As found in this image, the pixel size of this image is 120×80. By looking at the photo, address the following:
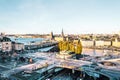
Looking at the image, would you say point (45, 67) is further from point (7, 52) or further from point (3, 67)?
point (7, 52)

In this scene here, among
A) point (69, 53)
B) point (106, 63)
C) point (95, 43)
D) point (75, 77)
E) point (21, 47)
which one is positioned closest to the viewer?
point (75, 77)

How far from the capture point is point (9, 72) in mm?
40875

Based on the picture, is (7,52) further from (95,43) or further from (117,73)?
(95,43)

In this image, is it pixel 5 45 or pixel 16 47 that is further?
pixel 16 47

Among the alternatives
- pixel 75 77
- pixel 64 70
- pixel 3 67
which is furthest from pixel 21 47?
pixel 75 77

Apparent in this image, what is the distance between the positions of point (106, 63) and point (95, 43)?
9027 cm

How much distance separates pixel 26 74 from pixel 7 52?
30.2m

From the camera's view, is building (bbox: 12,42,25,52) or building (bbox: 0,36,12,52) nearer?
building (bbox: 0,36,12,52)

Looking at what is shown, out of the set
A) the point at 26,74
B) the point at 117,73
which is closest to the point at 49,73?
the point at 26,74

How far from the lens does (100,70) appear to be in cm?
4225

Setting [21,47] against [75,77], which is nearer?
[75,77]

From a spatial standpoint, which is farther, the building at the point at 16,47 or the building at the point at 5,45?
the building at the point at 16,47

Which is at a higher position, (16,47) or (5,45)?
(5,45)

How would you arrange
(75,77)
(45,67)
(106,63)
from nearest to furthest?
(75,77) < (45,67) < (106,63)
